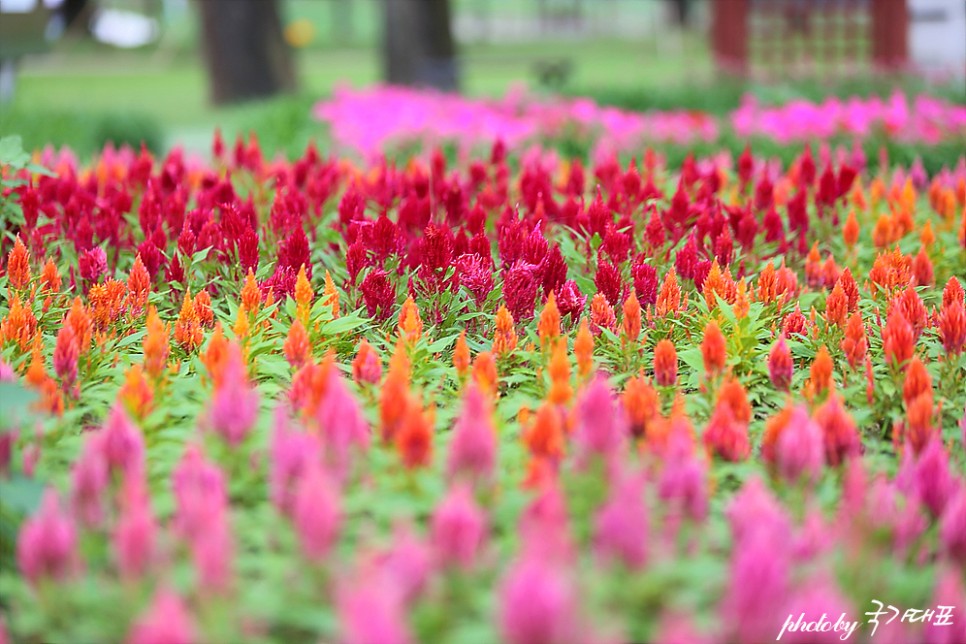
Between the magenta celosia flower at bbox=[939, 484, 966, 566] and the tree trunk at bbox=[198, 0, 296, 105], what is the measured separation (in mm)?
17176

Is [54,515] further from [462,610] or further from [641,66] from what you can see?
[641,66]

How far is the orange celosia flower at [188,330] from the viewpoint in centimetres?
313

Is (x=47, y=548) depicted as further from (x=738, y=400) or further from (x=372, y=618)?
(x=738, y=400)

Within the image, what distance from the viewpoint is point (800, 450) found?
2.10 metres

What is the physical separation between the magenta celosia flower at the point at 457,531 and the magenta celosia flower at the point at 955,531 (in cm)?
77

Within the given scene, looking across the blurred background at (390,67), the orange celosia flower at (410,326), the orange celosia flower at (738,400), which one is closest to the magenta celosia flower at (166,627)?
the orange celosia flower at (738,400)

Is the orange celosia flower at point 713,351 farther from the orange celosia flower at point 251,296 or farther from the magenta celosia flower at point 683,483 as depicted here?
the orange celosia flower at point 251,296

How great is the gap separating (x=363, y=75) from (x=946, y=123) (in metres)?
21.0

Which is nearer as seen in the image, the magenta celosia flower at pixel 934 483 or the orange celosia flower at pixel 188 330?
the magenta celosia flower at pixel 934 483

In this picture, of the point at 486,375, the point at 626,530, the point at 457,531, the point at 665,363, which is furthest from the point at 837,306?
the point at 457,531

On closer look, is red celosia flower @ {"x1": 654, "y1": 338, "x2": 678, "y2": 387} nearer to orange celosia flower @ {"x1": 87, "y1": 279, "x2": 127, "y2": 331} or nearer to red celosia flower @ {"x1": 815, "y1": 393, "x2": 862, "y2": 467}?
red celosia flower @ {"x1": 815, "y1": 393, "x2": 862, "y2": 467}

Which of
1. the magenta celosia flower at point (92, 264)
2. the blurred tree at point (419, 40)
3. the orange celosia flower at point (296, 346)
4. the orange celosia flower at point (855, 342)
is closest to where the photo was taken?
the orange celosia flower at point (296, 346)

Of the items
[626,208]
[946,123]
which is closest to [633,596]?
[626,208]

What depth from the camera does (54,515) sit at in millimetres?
1803
